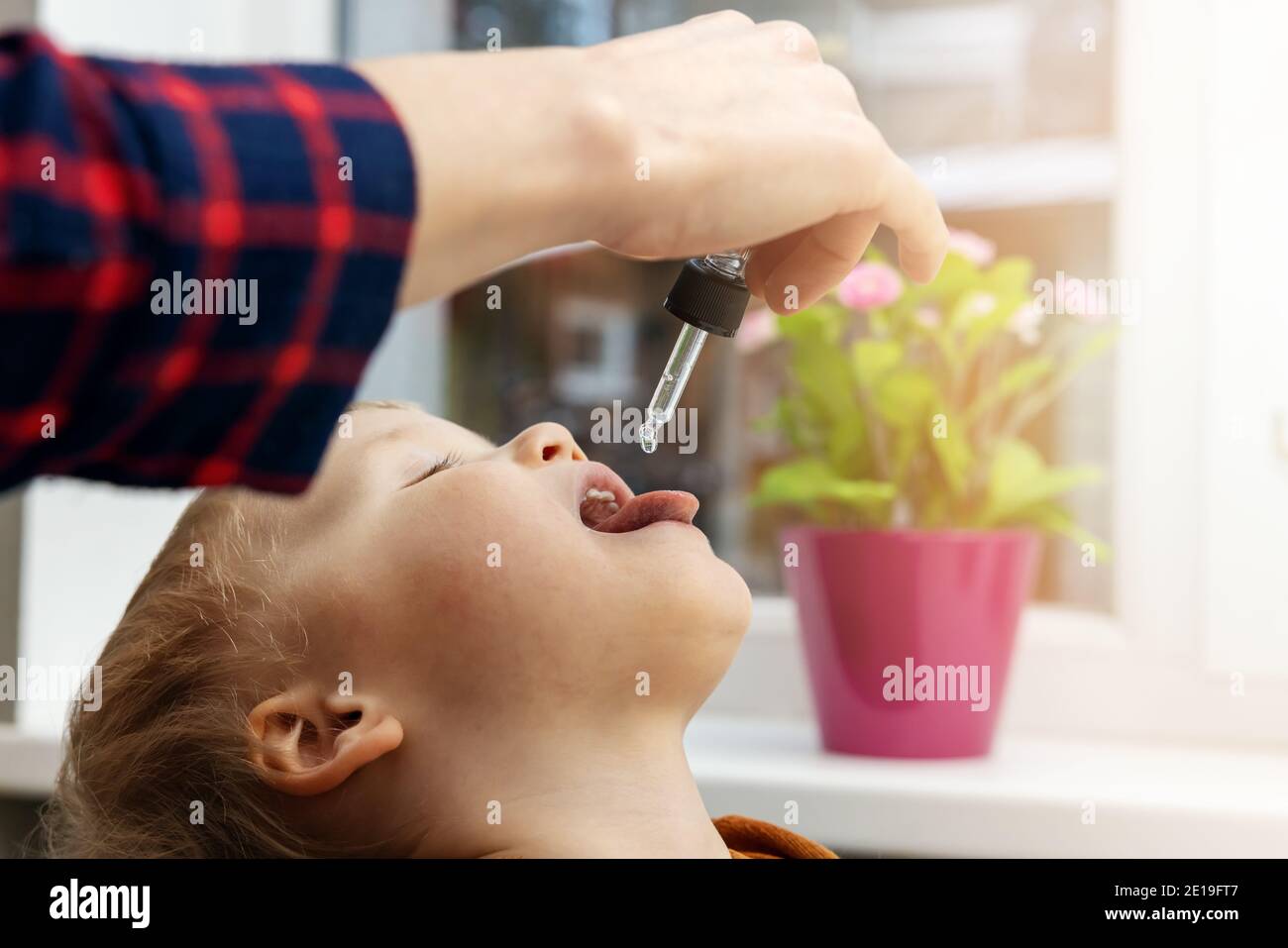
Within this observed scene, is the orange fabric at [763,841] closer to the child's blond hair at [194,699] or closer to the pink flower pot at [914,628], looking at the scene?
the pink flower pot at [914,628]

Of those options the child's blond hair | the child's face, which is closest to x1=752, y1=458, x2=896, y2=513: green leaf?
the child's face

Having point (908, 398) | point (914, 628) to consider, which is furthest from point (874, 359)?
point (914, 628)

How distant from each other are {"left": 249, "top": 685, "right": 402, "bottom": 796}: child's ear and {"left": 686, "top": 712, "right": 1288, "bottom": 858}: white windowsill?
0.39 meters

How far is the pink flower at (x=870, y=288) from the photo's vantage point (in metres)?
1.23

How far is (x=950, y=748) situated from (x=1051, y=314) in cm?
51

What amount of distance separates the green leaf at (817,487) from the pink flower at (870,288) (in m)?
0.16

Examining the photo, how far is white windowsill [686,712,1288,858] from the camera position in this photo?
1001 millimetres

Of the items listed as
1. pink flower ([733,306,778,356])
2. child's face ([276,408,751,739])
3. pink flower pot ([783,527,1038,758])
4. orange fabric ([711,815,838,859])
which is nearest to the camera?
child's face ([276,408,751,739])

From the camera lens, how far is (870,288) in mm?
1227

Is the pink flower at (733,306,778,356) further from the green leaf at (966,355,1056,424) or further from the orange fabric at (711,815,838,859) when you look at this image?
the orange fabric at (711,815,838,859)

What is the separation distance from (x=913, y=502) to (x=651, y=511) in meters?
0.40

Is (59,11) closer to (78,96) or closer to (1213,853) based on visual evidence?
(78,96)

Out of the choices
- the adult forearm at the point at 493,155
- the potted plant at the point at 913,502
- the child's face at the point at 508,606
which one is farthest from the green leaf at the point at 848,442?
the adult forearm at the point at 493,155
